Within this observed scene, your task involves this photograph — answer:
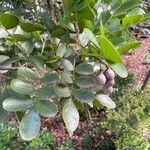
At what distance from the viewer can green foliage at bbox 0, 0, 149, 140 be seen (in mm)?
676

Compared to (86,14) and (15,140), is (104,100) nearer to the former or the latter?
(86,14)

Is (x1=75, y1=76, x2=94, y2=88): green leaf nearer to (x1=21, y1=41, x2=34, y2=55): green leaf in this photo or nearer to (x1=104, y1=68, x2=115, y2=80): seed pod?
(x1=104, y1=68, x2=115, y2=80): seed pod

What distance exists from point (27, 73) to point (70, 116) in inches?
4.4

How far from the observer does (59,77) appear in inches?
28.4

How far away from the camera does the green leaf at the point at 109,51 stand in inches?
23.5

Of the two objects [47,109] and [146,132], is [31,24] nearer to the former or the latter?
[47,109]

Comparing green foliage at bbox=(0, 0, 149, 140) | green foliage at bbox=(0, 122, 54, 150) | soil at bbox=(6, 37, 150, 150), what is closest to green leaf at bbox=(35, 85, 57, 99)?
green foliage at bbox=(0, 0, 149, 140)

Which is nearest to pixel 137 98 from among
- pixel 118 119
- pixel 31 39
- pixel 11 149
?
pixel 118 119

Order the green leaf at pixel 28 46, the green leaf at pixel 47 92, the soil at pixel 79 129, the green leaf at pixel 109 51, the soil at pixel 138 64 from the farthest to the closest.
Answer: the soil at pixel 138 64 < the soil at pixel 79 129 < the green leaf at pixel 28 46 < the green leaf at pixel 47 92 < the green leaf at pixel 109 51

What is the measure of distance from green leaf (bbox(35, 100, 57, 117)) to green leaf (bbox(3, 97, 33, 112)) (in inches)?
0.6

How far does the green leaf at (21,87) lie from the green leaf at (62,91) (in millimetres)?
44

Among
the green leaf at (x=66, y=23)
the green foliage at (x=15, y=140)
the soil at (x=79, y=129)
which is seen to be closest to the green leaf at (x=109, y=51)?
the green leaf at (x=66, y=23)

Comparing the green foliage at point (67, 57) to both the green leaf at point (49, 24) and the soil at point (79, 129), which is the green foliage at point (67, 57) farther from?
the soil at point (79, 129)

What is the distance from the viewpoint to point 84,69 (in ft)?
2.38
